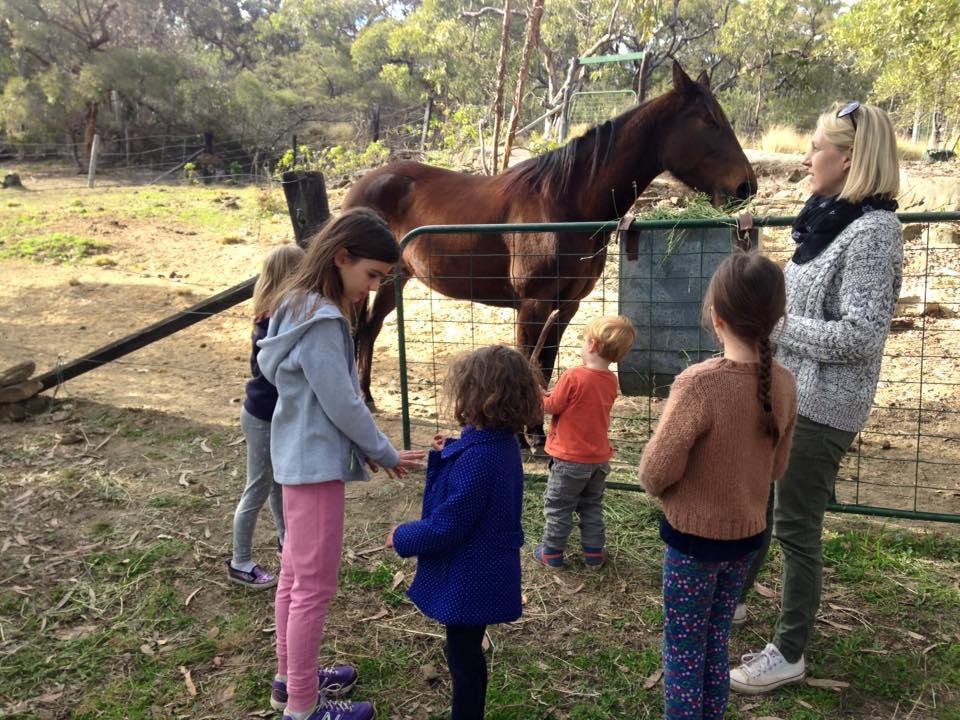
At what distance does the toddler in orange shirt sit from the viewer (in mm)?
2941

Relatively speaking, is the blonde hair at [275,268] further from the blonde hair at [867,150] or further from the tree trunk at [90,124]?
the tree trunk at [90,124]

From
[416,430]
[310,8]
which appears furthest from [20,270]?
[310,8]

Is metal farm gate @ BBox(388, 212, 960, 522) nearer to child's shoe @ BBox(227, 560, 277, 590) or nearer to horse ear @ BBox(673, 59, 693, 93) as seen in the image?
horse ear @ BBox(673, 59, 693, 93)

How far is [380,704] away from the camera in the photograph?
2.52 meters

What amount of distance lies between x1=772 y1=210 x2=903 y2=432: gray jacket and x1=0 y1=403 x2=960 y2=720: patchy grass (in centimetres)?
111

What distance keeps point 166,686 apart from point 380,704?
79 cm

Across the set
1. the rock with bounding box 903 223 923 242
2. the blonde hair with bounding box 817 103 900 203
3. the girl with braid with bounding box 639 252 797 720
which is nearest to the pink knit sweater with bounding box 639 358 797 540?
the girl with braid with bounding box 639 252 797 720

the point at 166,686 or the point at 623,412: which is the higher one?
the point at 623,412

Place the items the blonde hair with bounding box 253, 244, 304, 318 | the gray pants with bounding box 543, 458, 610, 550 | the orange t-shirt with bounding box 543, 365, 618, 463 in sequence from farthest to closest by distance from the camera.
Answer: the gray pants with bounding box 543, 458, 610, 550
the orange t-shirt with bounding box 543, 365, 618, 463
the blonde hair with bounding box 253, 244, 304, 318

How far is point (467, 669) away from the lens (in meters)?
2.06

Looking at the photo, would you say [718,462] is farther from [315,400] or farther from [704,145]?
[704,145]

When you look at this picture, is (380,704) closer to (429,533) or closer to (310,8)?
(429,533)

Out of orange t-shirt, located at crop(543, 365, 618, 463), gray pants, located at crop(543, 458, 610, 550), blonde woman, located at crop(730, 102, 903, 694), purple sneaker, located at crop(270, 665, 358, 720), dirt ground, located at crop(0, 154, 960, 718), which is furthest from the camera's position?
dirt ground, located at crop(0, 154, 960, 718)

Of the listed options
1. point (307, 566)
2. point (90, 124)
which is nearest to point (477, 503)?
point (307, 566)
